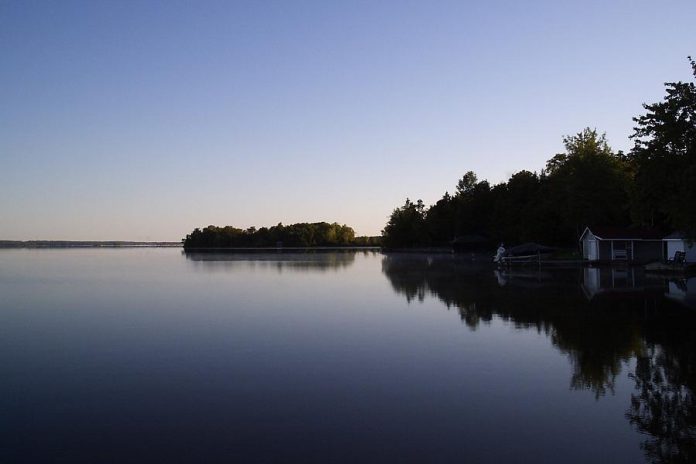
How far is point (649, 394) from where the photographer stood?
32.9ft

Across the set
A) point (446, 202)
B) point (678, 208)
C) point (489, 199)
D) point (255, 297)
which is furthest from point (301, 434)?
point (446, 202)

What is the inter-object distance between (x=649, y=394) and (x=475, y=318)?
9.41 meters

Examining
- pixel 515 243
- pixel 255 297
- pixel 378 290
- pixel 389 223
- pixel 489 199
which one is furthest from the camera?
pixel 389 223

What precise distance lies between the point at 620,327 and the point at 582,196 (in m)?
44.1

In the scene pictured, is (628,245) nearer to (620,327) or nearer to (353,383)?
(620,327)

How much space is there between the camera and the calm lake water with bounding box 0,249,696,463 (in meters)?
7.80

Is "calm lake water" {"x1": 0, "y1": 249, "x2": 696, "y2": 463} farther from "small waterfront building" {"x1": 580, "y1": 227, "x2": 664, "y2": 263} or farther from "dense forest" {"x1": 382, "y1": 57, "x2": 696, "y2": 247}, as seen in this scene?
"small waterfront building" {"x1": 580, "y1": 227, "x2": 664, "y2": 263}

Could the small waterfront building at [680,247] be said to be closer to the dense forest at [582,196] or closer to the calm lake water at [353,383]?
the dense forest at [582,196]

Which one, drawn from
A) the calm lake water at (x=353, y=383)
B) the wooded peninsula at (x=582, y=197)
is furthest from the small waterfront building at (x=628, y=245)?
the calm lake water at (x=353, y=383)

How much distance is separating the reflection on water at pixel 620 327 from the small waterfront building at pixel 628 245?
1508 cm

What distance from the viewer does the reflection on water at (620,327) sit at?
882 centimetres

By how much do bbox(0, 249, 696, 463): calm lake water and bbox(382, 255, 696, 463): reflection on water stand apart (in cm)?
6

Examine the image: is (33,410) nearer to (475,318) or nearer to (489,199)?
(475,318)

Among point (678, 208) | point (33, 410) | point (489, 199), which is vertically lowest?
point (33, 410)
